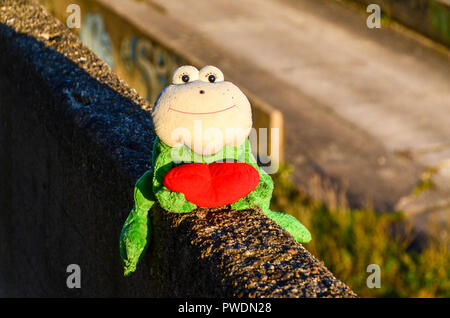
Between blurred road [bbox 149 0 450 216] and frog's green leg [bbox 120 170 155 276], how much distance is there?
4892 millimetres

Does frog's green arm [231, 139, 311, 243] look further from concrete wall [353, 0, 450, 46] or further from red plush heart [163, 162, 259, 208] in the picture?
concrete wall [353, 0, 450, 46]

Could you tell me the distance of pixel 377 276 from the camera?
5785mm

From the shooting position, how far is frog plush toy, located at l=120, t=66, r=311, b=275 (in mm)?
2404

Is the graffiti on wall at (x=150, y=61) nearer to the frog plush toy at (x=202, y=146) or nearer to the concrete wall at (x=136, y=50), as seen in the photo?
the concrete wall at (x=136, y=50)

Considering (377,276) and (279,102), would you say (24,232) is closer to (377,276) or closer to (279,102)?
(377,276)

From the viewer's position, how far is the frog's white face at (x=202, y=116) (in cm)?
240

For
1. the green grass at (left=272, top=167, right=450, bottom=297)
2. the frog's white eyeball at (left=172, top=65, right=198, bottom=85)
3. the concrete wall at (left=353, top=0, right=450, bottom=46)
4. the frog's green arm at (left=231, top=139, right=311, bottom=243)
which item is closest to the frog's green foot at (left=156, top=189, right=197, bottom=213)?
the frog's green arm at (left=231, top=139, right=311, bottom=243)

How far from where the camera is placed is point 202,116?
2396mm

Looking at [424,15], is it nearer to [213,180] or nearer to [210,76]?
[210,76]

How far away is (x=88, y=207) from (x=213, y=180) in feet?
3.82

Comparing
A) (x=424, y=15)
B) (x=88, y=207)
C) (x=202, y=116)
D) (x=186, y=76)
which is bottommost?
(x=88, y=207)

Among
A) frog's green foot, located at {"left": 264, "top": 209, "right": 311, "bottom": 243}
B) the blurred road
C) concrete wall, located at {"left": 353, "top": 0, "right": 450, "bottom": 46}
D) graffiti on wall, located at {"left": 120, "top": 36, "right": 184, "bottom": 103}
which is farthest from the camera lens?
concrete wall, located at {"left": 353, "top": 0, "right": 450, "bottom": 46}

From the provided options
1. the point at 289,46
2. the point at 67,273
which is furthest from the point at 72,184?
the point at 289,46

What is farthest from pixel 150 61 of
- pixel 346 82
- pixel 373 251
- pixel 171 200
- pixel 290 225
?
pixel 171 200
